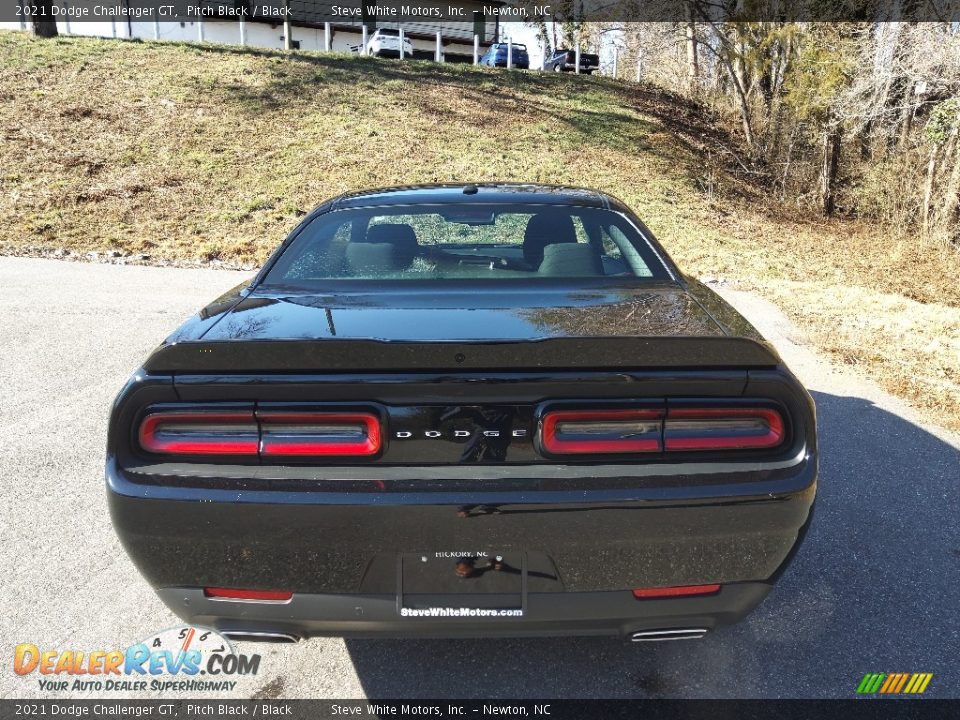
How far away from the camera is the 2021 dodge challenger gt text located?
6.28 feet

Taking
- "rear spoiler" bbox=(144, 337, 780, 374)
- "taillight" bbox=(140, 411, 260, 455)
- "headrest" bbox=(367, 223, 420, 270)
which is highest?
"headrest" bbox=(367, 223, 420, 270)

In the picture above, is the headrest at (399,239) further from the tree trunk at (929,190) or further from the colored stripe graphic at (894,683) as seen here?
the tree trunk at (929,190)

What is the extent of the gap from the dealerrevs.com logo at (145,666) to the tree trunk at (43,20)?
86.2ft

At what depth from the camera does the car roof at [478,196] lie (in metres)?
3.38

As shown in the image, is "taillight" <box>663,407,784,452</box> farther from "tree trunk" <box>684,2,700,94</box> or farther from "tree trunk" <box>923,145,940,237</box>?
"tree trunk" <box>684,2,700,94</box>

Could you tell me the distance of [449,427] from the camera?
193 centimetres

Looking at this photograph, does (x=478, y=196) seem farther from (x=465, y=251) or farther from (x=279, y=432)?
(x=279, y=432)

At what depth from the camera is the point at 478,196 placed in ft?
11.2

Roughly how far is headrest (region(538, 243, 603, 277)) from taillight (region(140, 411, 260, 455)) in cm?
151

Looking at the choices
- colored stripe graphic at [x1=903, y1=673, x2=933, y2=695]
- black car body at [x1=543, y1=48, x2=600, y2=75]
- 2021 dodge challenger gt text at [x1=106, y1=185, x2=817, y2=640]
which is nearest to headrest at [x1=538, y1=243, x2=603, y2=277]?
2021 dodge challenger gt text at [x1=106, y1=185, x2=817, y2=640]

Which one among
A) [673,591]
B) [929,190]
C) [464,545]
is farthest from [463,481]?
[929,190]

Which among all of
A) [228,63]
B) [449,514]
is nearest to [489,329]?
[449,514]

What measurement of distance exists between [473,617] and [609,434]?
1.98ft

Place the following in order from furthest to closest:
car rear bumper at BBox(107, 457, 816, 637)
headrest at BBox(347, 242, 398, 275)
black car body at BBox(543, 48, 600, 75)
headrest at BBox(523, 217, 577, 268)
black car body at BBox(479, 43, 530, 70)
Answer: black car body at BBox(543, 48, 600, 75)
black car body at BBox(479, 43, 530, 70)
headrest at BBox(523, 217, 577, 268)
headrest at BBox(347, 242, 398, 275)
car rear bumper at BBox(107, 457, 816, 637)
